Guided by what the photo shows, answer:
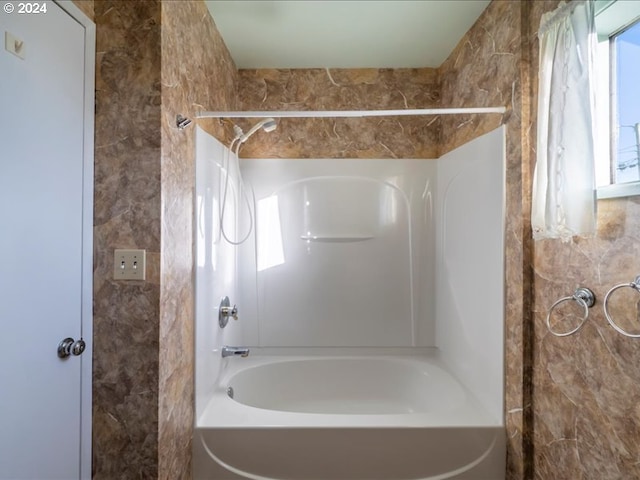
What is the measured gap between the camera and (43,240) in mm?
959

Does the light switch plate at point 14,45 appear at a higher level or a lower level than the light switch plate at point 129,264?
higher

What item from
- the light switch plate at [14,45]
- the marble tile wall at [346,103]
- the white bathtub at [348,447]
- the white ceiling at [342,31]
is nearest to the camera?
the light switch plate at [14,45]

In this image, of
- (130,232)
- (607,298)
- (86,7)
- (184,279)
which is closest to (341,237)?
(184,279)

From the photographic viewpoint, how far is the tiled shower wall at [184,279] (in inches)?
39.9

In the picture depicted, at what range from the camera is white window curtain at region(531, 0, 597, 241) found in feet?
3.30

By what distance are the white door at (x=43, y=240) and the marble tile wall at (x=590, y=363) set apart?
5.55 feet

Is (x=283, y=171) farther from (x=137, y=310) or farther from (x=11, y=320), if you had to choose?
(x=11, y=320)

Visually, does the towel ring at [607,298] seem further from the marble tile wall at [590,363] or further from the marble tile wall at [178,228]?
the marble tile wall at [178,228]

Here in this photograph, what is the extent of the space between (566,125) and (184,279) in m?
1.51

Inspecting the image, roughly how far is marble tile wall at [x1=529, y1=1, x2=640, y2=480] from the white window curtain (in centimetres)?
9

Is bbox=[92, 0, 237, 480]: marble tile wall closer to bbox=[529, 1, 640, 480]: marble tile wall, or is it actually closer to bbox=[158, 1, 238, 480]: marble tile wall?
bbox=[158, 1, 238, 480]: marble tile wall

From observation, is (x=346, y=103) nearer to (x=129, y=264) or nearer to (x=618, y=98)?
(x=618, y=98)

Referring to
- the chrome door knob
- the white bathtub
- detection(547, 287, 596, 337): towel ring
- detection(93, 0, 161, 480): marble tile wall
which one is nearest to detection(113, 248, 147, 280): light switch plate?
detection(93, 0, 161, 480): marble tile wall

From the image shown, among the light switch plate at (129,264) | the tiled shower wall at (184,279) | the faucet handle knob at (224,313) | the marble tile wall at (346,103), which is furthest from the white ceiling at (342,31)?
the faucet handle knob at (224,313)
